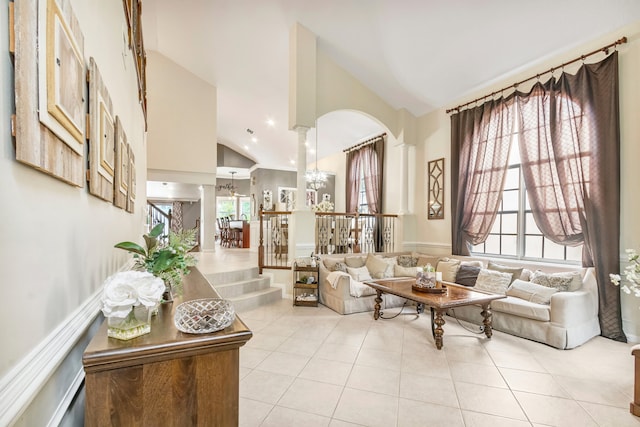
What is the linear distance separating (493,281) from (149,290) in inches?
173

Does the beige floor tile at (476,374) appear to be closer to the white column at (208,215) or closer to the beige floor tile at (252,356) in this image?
the beige floor tile at (252,356)

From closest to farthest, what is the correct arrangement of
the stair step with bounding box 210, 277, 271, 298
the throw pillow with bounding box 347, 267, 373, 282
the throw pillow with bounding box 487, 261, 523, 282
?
the throw pillow with bounding box 487, 261, 523, 282, the stair step with bounding box 210, 277, 271, 298, the throw pillow with bounding box 347, 267, 373, 282

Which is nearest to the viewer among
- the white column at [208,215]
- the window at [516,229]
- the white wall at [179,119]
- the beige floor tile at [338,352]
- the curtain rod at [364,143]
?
the beige floor tile at [338,352]

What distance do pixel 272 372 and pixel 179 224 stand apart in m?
10.5

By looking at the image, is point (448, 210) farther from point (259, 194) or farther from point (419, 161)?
point (259, 194)

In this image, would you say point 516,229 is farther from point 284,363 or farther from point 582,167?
point 284,363

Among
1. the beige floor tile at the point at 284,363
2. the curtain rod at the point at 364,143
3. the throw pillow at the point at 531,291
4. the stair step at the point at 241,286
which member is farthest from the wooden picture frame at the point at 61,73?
the curtain rod at the point at 364,143

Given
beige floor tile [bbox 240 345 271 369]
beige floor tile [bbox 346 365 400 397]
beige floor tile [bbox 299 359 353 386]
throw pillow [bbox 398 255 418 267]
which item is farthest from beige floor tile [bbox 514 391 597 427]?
throw pillow [bbox 398 255 418 267]

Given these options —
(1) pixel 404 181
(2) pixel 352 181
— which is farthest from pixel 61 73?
(2) pixel 352 181

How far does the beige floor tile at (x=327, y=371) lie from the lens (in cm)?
259

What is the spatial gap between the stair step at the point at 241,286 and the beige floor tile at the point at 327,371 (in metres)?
2.35

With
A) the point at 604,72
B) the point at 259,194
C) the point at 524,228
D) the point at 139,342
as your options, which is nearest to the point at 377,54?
the point at 604,72

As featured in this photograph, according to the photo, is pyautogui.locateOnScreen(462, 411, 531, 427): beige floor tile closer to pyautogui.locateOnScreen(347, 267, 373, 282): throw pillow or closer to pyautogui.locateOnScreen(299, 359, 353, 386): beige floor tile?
pyautogui.locateOnScreen(299, 359, 353, 386): beige floor tile

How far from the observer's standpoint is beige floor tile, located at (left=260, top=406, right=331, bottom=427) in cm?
202
